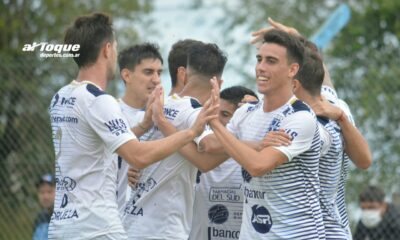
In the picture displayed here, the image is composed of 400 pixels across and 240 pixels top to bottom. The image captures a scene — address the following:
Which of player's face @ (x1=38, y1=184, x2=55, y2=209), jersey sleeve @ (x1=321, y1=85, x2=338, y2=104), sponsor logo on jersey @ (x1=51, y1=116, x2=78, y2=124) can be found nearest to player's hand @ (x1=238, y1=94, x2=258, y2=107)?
jersey sleeve @ (x1=321, y1=85, x2=338, y2=104)

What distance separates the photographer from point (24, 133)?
13.2 m

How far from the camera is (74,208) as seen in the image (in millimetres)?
6969

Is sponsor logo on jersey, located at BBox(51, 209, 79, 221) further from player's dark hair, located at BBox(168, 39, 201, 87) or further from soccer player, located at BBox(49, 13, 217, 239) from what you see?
player's dark hair, located at BBox(168, 39, 201, 87)

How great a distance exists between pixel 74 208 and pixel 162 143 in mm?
692

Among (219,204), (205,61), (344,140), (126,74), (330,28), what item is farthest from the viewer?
(330,28)

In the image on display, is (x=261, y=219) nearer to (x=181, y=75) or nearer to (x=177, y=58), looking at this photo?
(x=181, y=75)

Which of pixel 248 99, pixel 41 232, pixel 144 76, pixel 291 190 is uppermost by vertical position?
pixel 41 232

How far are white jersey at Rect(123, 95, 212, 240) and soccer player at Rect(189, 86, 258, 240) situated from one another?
634 millimetres

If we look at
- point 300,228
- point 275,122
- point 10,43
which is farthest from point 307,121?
point 10,43

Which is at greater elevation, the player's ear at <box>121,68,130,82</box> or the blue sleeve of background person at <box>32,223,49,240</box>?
the blue sleeve of background person at <box>32,223,49,240</box>

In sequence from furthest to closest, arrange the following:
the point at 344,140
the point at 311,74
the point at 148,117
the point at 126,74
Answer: the point at 126,74
the point at 344,140
the point at 148,117
the point at 311,74

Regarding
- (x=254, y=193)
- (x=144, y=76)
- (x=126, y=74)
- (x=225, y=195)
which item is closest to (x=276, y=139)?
(x=254, y=193)

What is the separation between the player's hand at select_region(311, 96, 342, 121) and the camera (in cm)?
752

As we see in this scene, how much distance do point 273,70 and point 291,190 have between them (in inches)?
31.5
